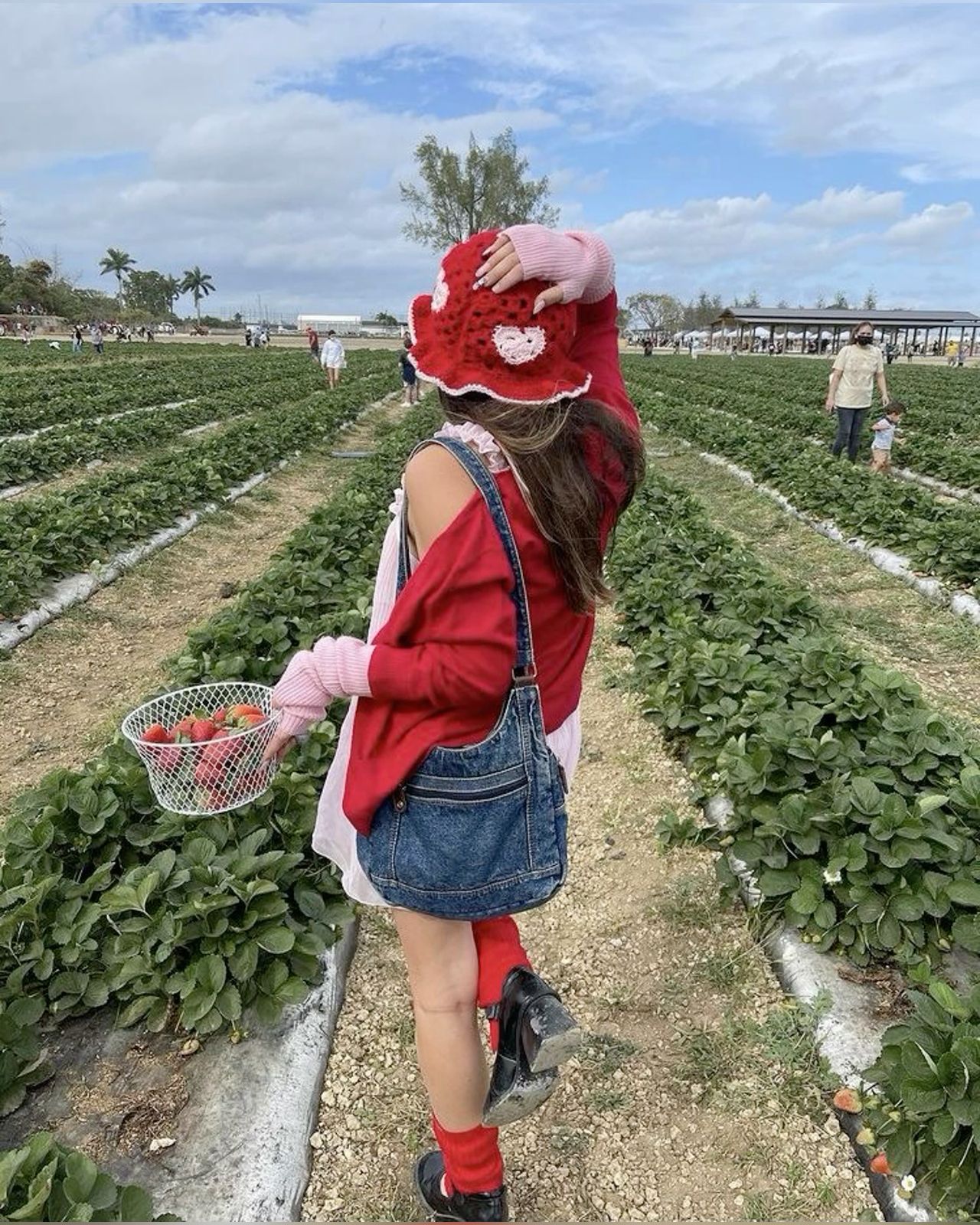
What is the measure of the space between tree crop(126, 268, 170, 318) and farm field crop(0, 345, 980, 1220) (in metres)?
122

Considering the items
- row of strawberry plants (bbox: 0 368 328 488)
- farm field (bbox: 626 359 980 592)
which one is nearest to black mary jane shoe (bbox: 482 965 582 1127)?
farm field (bbox: 626 359 980 592)

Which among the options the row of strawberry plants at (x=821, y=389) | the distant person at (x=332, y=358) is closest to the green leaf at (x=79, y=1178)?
the row of strawberry plants at (x=821, y=389)

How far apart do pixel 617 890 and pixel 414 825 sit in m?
2.03

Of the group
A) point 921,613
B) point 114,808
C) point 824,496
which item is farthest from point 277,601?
point 824,496

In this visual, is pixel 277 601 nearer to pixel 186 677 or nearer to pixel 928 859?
pixel 186 677

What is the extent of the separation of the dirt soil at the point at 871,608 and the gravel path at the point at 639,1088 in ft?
8.63

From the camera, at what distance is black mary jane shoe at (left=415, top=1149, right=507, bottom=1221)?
1877 millimetres

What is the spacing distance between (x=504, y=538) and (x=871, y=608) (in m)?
6.01

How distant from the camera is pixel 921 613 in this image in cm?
650

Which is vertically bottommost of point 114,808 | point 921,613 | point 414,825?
point 921,613

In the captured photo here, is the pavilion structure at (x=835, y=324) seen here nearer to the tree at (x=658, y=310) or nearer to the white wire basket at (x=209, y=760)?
the tree at (x=658, y=310)

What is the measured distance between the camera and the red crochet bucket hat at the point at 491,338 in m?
1.46

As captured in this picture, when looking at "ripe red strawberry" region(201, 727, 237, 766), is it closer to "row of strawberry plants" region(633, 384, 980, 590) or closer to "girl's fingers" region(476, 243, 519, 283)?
"girl's fingers" region(476, 243, 519, 283)

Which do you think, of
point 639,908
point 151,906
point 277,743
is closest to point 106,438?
point 151,906
